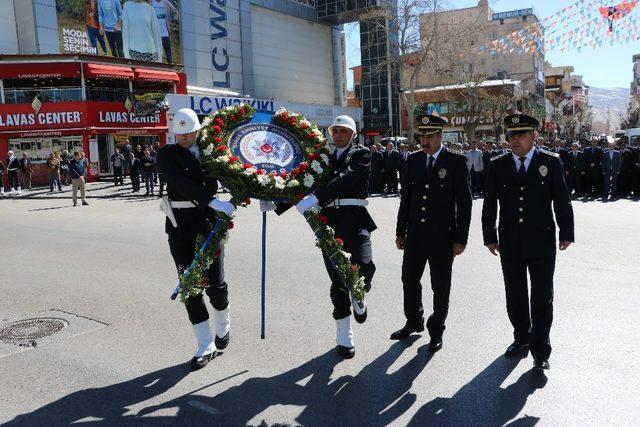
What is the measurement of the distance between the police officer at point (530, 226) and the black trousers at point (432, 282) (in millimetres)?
523

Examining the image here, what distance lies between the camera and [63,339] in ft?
17.4

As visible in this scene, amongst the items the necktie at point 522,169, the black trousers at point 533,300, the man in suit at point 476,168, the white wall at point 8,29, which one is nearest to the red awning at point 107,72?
the white wall at point 8,29

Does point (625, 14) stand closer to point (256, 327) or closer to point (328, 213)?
point (328, 213)

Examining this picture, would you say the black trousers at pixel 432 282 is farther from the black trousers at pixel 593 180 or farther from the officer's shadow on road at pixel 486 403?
A: the black trousers at pixel 593 180

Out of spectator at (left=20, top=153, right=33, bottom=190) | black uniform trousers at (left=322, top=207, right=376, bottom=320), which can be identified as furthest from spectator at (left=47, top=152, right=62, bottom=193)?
black uniform trousers at (left=322, top=207, right=376, bottom=320)

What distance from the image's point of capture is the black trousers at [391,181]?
19422 mm

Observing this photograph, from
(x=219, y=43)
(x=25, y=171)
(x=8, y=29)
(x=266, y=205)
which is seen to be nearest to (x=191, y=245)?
(x=266, y=205)

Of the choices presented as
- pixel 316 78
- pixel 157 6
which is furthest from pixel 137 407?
pixel 316 78

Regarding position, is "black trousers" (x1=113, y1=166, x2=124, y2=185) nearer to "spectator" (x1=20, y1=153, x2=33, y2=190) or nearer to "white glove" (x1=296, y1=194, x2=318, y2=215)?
"spectator" (x1=20, y1=153, x2=33, y2=190)

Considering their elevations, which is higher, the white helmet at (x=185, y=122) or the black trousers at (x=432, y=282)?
the white helmet at (x=185, y=122)

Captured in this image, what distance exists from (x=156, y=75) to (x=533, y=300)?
29952 mm

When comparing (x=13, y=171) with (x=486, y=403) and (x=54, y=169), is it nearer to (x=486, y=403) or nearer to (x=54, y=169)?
(x=54, y=169)

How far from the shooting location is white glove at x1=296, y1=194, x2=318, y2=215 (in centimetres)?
454

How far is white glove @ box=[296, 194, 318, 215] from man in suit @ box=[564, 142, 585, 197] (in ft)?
47.5
